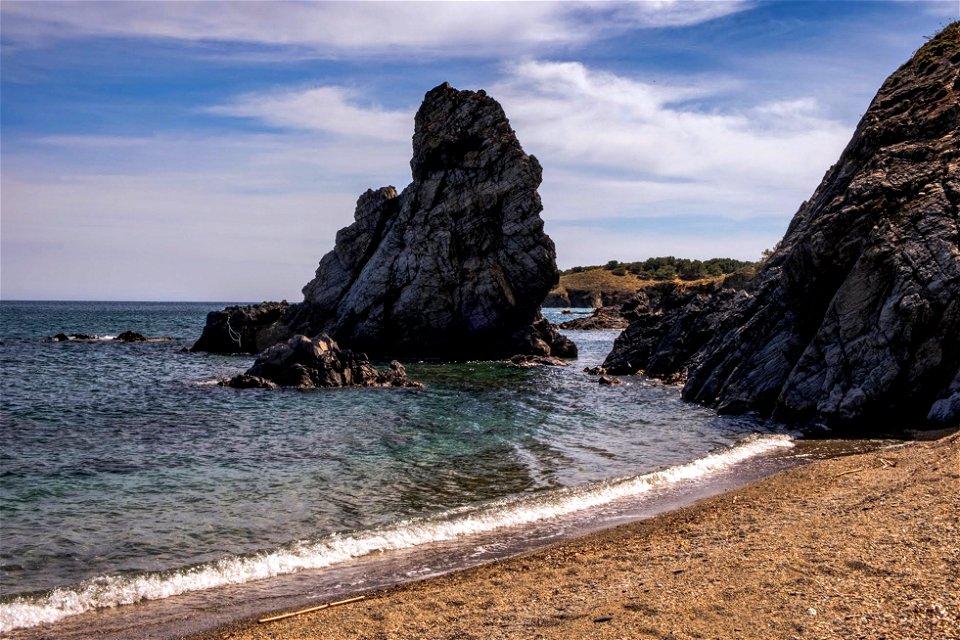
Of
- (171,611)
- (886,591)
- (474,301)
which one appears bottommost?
(171,611)

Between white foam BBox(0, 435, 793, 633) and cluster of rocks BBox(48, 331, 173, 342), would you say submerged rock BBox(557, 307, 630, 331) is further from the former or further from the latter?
white foam BBox(0, 435, 793, 633)

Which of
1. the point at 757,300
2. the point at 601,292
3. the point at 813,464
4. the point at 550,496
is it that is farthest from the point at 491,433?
the point at 601,292

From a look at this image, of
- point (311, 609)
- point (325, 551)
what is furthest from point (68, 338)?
point (311, 609)

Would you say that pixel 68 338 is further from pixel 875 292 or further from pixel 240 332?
pixel 875 292

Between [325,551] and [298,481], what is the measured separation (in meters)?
6.03

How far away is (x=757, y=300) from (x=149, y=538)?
31.9m

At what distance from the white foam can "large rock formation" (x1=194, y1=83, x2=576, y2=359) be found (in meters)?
47.4

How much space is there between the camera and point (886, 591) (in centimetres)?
990

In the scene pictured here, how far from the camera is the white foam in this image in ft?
39.8

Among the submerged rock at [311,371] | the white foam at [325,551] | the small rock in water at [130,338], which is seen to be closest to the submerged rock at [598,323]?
the small rock in water at [130,338]

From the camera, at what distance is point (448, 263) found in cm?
6825

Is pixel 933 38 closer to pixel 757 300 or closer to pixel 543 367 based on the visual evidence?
pixel 757 300

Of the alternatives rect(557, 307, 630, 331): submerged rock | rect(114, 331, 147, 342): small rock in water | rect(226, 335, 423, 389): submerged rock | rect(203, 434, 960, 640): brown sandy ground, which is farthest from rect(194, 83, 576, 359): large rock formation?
rect(203, 434, 960, 640): brown sandy ground

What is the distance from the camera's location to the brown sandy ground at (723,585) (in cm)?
946
